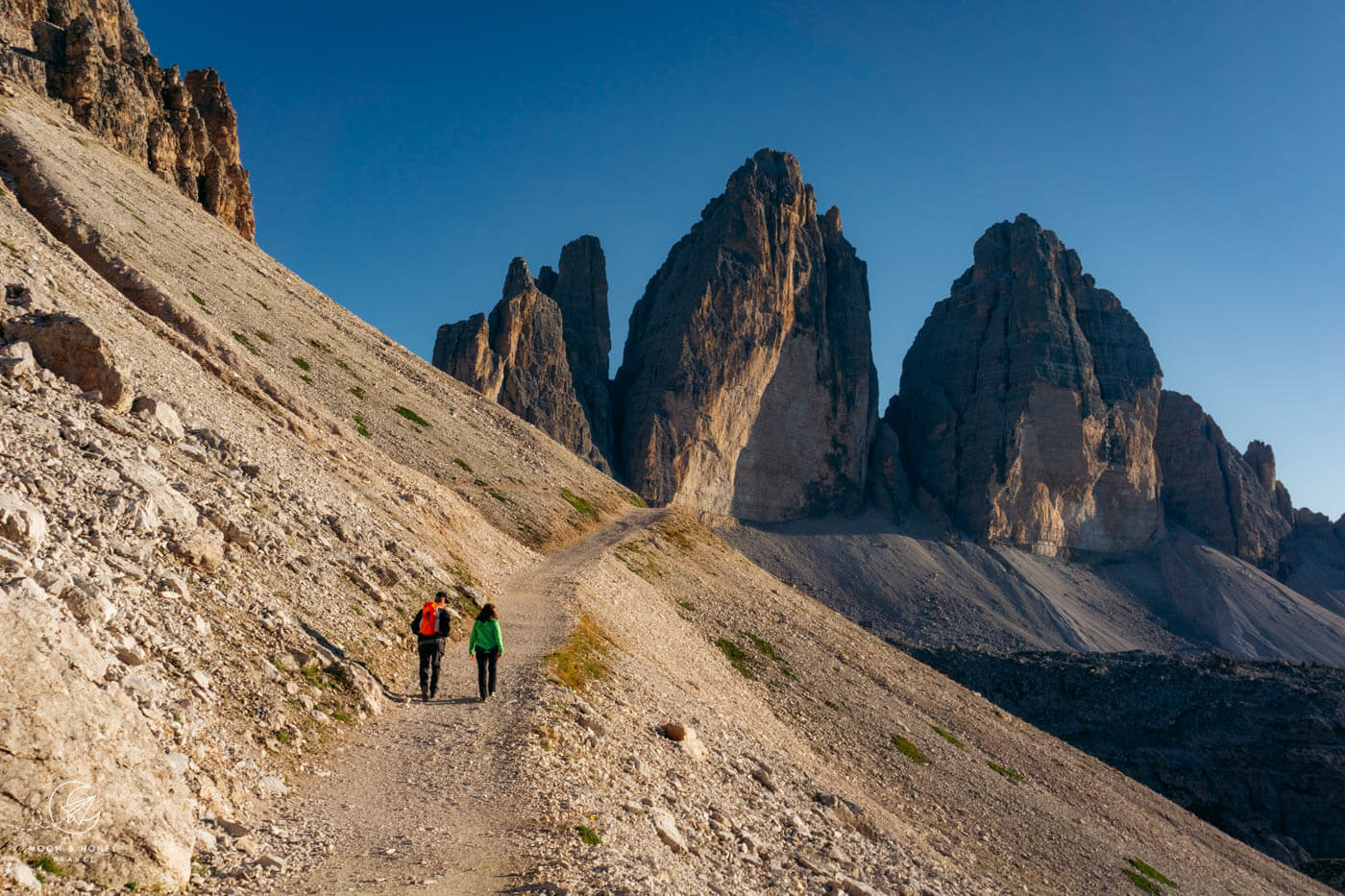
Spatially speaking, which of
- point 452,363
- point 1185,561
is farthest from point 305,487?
point 1185,561

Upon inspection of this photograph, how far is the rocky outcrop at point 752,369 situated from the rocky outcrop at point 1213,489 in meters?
71.3

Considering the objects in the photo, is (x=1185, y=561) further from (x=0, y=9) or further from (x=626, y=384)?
(x=0, y=9)

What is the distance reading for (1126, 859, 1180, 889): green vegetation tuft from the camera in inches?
1388

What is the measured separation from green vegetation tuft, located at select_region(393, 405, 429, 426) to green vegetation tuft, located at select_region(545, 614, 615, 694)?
2975cm

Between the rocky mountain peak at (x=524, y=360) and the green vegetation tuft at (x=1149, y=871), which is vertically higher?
the rocky mountain peak at (x=524, y=360)

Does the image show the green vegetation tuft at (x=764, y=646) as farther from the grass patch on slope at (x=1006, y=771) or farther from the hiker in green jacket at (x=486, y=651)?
the hiker in green jacket at (x=486, y=651)

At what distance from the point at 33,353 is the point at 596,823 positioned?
1528 cm

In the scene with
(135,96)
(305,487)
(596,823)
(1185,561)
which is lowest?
(596,823)

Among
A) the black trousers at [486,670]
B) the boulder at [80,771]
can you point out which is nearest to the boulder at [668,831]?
the black trousers at [486,670]

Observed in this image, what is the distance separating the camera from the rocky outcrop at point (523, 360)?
114875 mm

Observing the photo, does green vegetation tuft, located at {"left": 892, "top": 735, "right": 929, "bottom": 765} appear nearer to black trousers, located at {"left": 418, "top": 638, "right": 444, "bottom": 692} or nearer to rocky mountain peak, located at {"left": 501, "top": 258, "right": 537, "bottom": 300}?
black trousers, located at {"left": 418, "top": 638, "right": 444, "bottom": 692}

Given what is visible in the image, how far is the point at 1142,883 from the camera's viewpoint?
33.9 m

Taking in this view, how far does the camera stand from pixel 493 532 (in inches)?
1529

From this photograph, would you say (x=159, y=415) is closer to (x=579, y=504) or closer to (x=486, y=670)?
(x=486, y=670)
